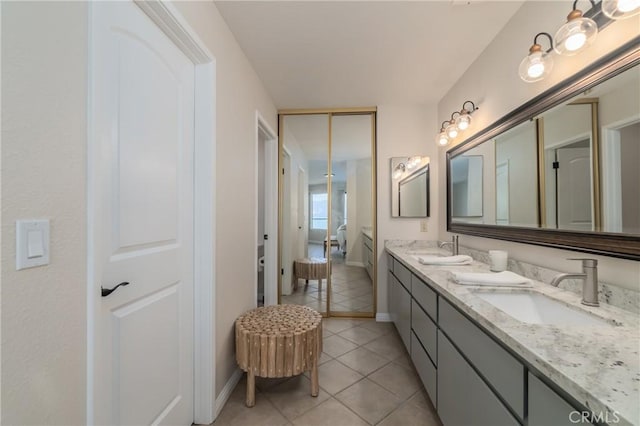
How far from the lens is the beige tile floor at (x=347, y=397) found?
1.55 metres

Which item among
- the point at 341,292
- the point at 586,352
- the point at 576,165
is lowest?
the point at 341,292

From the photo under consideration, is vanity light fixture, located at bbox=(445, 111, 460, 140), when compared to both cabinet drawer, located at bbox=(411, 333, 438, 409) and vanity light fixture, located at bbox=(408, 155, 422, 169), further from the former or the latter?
cabinet drawer, located at bbox=(411, 333, 438, 409)

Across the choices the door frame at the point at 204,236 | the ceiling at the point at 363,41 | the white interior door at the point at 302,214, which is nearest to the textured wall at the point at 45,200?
the door frame at the point at 204,236

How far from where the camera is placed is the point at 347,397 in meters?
1.74

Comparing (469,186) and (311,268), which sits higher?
(469,186)

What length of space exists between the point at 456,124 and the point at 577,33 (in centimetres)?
120

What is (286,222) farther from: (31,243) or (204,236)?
(31,243)

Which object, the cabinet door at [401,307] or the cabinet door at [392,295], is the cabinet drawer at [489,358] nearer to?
the cabinet door at [401,307]

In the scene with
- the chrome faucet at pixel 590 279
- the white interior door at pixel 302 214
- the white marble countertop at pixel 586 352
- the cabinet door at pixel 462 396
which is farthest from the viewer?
the white interior door at pixel 302 214

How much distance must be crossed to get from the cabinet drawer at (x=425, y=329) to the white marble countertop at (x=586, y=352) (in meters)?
0.46

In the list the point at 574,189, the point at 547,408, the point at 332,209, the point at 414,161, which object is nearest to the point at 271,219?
the point at 332,209

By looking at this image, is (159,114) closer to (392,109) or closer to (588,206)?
(588,206)

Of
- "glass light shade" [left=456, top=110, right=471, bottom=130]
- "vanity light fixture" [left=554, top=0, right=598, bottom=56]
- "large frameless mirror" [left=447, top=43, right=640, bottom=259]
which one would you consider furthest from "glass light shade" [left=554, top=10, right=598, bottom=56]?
"glass light shade" [left=456, top=110, right=471, bottom=130]

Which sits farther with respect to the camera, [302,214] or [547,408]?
[302,214]
